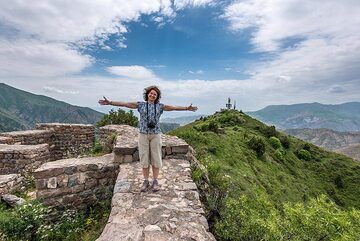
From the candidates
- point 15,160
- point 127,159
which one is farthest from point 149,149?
point 15,160

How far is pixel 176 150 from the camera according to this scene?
359 inches

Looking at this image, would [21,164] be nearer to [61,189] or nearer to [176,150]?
[61,189]

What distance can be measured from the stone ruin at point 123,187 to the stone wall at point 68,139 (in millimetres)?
2881

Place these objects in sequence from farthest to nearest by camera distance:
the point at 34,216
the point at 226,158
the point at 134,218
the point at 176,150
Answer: the point at 226,158, the point at 176,150, the point at 34,216, the point at 134,218

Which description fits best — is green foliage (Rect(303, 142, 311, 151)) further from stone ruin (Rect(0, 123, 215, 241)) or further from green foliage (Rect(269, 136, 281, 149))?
stone ruin (Rect(0, 123, 215, 241))

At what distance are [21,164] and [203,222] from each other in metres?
8.77

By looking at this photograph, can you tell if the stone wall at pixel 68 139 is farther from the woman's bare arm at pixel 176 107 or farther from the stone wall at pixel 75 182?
the woman's bare arm at pixel 176 107

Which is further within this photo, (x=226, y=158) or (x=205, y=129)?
(x=205, y=129)

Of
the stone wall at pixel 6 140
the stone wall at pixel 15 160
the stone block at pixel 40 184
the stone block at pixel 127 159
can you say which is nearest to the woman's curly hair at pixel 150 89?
the stone block at pixel 127 159

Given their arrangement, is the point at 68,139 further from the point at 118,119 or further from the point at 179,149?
the point at 179,149

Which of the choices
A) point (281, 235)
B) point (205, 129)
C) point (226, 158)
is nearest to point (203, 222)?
point (281, 235)

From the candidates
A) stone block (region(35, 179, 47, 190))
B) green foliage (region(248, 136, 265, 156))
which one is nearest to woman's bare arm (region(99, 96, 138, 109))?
stone block (region(35, 179, 47, 190))

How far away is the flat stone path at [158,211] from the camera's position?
4.91 m

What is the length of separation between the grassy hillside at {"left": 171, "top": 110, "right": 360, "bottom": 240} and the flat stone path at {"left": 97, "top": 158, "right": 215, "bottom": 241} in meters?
1.26
